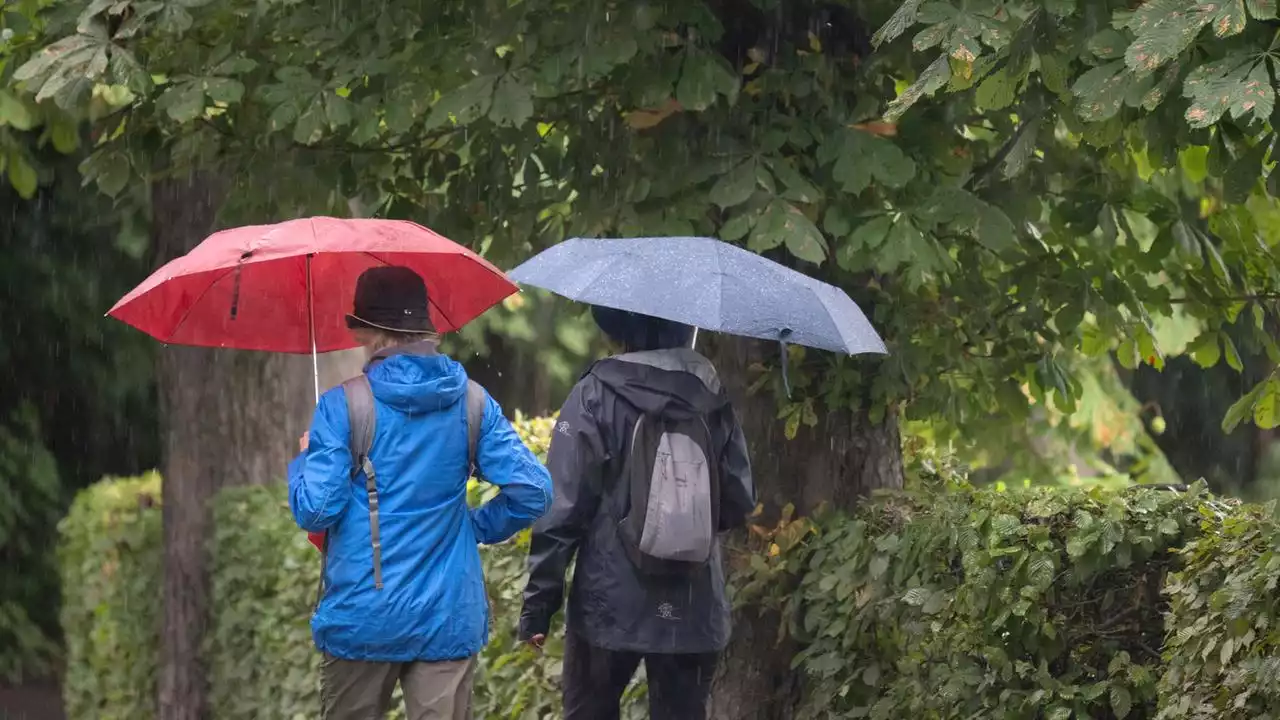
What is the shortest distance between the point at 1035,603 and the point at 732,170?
6.76 ft

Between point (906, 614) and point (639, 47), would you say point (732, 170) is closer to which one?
point (639, 47)

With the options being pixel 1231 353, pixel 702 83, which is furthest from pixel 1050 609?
pixel 1231 353

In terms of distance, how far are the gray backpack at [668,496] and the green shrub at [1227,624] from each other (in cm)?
138

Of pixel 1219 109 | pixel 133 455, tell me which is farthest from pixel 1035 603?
pixel 133 455

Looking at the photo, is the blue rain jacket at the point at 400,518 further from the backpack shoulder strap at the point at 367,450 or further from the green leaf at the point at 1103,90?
the green leaf at the point at 1103,90

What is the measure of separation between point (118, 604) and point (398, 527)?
7299 mm

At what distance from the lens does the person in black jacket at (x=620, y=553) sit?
5.28 m

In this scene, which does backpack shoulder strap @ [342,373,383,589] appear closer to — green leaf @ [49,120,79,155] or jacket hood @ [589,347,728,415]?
jacket hood @ [589,347,728,415]

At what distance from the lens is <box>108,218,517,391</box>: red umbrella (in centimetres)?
532

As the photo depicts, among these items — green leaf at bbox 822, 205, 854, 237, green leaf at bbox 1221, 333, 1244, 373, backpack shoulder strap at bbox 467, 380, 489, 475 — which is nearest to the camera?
backpack shoulder strap at bbox 467, 380, 489, 475

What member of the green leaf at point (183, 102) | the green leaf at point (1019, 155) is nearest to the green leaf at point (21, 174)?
the green leaf at point (183, 102)

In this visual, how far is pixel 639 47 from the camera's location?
Result: 6.33 metres

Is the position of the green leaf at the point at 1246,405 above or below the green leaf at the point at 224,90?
below

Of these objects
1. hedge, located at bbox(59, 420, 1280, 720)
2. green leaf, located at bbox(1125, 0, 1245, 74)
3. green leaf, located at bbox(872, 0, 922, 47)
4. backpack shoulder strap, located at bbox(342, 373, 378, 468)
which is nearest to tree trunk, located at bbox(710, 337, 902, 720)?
hedge, located at bbox(59, 420, 1280, 720)
